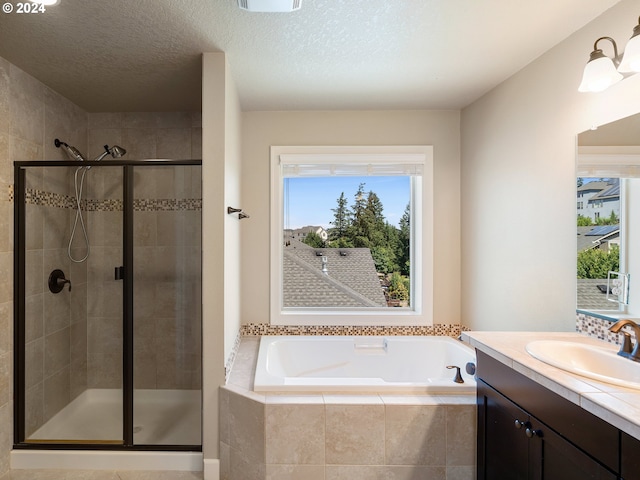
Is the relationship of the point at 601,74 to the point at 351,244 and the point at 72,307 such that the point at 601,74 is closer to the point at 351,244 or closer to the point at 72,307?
the point at 351,244

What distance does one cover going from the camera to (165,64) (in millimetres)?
2064

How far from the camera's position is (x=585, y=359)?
1446mm

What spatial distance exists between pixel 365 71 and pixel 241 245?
1.57m

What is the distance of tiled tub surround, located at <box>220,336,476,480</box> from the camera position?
1.76 metres

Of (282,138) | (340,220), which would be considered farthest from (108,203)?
(340,220)

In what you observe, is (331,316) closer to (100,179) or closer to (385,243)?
(385,243)

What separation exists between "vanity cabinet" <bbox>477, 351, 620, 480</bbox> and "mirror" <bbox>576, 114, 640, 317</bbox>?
1.90 feet

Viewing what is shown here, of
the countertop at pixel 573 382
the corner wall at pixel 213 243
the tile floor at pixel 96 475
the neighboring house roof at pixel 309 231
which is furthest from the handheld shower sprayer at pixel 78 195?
the countertop at pixel 573 382

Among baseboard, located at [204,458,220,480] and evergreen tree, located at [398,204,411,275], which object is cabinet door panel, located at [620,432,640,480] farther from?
evergreen tree, located at [398,204,411,275]

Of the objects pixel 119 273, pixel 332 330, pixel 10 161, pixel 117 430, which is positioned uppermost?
pixel 10 161

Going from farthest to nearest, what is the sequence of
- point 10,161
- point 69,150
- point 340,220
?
point 340,220, point 69,150, point 10,161

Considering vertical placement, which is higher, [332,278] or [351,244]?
[351,244]

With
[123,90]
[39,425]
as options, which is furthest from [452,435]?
[123,90]

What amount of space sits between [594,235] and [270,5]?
5.87 feet
